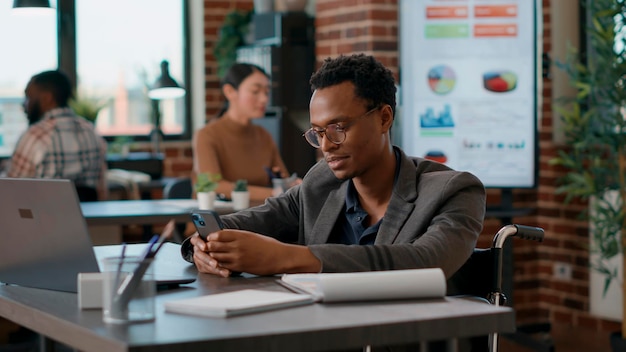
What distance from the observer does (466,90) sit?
5051 mm

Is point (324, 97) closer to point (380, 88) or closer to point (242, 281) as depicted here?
point (380, 88)

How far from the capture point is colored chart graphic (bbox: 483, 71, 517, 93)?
4.99m

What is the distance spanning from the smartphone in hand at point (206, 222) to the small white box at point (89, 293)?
465mm

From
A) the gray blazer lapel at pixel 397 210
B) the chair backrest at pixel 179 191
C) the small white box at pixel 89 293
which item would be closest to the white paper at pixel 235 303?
the small white box at pixel 89 293

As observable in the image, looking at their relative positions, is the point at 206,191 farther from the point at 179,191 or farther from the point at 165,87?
the point at 165,87

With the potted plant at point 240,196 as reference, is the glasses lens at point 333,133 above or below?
above

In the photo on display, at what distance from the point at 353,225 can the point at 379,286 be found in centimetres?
69

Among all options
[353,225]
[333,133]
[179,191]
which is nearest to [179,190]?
[179,191]

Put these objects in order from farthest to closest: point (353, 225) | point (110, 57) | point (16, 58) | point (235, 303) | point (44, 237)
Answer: point (110, 57) → point (16, 58) → point (353, 225) → point (44, 237) → point (235, 303)

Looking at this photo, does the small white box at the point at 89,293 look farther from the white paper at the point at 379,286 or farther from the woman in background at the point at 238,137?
the woman in background at the point at 238,137

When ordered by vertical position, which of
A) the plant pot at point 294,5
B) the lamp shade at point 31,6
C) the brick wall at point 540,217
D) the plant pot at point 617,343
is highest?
the plant pot at point 294,5

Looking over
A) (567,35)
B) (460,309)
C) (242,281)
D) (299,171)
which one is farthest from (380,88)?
(299,171)

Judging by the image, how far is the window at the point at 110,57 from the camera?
7.11 m

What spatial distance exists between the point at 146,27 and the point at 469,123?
3302 mm
